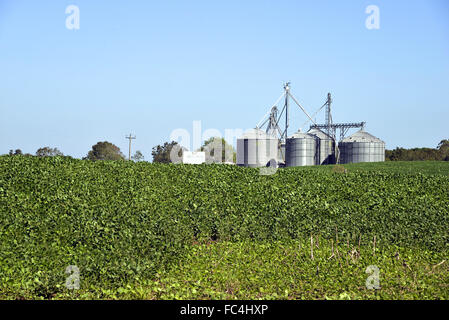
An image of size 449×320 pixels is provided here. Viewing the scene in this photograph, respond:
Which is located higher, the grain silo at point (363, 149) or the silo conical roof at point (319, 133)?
the silo conical roof at point (319, 133)

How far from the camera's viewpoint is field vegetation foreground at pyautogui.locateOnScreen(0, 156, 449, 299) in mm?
9469

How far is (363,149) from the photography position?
55906mm

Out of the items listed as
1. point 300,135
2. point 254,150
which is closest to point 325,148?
point 300,135

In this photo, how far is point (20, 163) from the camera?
20031 millimetres

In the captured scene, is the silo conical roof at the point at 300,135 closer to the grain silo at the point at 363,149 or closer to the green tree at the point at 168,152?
the grain silo at the point at 363,149

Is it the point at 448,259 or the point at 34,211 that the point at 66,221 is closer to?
the point at 34,211

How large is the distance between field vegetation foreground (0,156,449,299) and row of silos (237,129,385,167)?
94.5 feet

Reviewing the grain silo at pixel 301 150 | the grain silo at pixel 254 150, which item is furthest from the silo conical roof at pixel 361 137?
the grain silo at pixel 254 150

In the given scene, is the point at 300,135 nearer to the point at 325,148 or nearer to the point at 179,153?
the point at 325,148

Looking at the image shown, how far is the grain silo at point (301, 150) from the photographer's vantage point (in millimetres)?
56156

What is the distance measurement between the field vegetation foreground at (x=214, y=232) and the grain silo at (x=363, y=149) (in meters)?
33.8

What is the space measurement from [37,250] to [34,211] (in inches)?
140

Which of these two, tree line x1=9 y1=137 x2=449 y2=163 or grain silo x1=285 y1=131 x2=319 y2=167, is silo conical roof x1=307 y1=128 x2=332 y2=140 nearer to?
grain silo x1=285 y1=131 x2=319 y2=167

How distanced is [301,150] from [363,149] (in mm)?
8365
